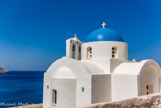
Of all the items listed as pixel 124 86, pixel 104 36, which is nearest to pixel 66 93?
pixel 124 86

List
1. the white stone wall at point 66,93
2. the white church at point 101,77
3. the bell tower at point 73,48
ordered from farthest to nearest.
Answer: the bell tower at point 73,48 → the white stone wall at point 66,93 → the white church at point 101,77

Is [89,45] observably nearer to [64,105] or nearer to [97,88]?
[97,88]

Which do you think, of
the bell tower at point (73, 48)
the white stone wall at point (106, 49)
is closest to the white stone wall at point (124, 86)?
the white stone wall at point (106, 49)

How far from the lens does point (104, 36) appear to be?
10016 millimetres

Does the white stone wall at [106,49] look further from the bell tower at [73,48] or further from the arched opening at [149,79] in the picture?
the arched opening at [149,79]

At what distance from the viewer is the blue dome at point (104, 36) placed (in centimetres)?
998

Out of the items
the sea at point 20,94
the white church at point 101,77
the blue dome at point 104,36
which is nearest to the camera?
the white church at point 101,77

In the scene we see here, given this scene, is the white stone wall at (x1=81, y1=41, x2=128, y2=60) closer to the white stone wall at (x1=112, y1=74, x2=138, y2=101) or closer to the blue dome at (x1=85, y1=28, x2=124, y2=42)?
the blue dome at (x1=85, y1=28, x2=124, y2=42)

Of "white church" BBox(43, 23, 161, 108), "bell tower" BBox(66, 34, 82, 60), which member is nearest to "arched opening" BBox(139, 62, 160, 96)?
"white church" BBox(43, 23, 161, 108)

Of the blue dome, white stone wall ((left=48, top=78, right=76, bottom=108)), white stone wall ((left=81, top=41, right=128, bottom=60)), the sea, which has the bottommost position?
the sea

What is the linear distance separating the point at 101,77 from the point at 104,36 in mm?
3343

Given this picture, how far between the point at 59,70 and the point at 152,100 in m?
5.68

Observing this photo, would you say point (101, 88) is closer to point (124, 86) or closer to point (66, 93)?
point (124, 86)

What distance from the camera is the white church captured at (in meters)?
7.54
